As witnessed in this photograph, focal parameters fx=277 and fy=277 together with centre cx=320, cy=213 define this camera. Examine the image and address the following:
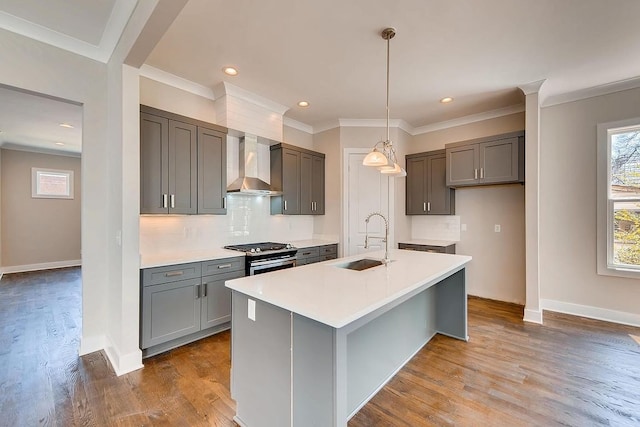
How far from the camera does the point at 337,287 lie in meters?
1.73

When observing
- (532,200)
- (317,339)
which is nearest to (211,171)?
(317,339)

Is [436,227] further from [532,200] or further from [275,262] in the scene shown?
[275,262]

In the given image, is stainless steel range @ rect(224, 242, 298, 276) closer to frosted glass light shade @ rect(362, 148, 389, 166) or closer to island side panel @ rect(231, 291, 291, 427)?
island side panel @ rect(231, 291, 291, 427)

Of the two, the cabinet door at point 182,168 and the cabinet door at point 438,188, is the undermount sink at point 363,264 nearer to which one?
the cabinet door at point 182,168

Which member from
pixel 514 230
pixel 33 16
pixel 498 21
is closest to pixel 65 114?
pixel 33 16

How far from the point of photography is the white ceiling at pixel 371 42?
2.10m

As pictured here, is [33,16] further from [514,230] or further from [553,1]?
[514,230]

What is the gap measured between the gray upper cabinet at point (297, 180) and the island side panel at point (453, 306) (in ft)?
7.46

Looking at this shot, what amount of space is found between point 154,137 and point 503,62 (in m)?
3.61

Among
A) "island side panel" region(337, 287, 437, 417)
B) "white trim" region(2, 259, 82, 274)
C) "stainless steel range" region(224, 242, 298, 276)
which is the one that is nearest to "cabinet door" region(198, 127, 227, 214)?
"stainless steel range" region(224, 242, 298, 276)

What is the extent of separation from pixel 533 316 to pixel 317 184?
11.2ft

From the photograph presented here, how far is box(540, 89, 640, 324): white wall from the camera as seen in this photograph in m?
3.35

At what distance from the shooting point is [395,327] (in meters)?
2.33

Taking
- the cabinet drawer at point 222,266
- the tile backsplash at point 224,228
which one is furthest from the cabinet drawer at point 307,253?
the cabinet drawer at point 222,266
